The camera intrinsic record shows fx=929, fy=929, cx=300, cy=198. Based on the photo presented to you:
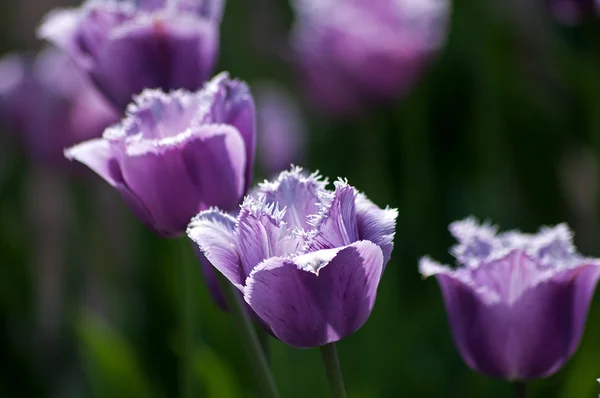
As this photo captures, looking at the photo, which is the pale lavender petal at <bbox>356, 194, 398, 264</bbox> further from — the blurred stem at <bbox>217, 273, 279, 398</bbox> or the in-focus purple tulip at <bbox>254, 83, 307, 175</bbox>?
the in-focus purple tulip at <bbox>254, 83, 307, 175</bbox>

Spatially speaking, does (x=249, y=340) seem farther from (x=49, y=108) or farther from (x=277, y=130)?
(x=277, y=130)

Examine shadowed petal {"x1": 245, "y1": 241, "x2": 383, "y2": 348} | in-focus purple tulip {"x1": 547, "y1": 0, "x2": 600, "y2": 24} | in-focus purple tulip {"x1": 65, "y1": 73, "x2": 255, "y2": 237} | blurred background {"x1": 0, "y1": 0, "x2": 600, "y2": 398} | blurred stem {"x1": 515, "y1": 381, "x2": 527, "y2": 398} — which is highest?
in-focus purple tulip {"x1": 65, "y1": 73, "x2": 255, "y2": 237}

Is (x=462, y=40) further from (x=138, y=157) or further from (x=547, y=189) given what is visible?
(x=138, y=157)

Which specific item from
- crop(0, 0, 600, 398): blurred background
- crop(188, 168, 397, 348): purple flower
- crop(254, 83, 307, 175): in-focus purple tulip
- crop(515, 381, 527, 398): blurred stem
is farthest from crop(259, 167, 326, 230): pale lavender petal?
crop(254, 83, 307, 175): in-focus purple tulip

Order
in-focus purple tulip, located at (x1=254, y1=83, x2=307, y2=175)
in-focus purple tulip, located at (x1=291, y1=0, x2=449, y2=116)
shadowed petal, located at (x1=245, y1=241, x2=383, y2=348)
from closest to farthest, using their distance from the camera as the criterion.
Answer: shadowed petal, located at (x1=245, y1=241, x2=383, y2=348), in-focus purple tulip, located at (x1=291, y1=0, x2=449, y2=116), in-focus purple tulip, located at (x1=254, y1=83, x2=307, y2=175)

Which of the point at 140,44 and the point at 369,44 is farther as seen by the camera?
the point at 369,44

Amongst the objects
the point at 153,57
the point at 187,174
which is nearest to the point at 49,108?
the point at 153,57
